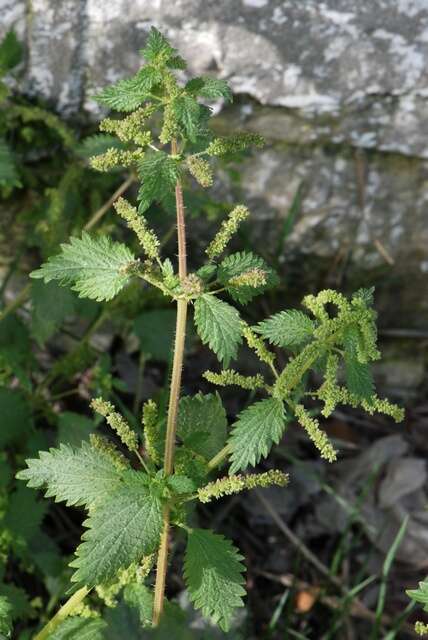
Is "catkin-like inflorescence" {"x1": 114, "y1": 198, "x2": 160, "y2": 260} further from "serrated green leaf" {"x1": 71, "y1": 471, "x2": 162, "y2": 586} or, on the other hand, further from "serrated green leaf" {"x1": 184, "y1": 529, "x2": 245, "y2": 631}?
"serrated green leaf" {"x1": 184, "y1": 529, "x2": 245, "y2": 631}

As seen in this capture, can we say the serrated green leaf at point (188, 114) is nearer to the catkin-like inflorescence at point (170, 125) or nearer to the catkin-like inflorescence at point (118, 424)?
the catkin-like inflorescence at point (170, 125)

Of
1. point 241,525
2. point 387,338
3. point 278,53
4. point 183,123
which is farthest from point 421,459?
point 183,123

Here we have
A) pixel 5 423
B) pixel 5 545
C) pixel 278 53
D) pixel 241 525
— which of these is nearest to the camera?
pixel 5 545

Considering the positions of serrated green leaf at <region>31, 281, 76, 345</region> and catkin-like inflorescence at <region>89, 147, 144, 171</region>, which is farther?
serrated green leaf at <region>31, 281, 76, 345</region>

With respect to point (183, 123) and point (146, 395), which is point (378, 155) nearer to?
point (146, 395)

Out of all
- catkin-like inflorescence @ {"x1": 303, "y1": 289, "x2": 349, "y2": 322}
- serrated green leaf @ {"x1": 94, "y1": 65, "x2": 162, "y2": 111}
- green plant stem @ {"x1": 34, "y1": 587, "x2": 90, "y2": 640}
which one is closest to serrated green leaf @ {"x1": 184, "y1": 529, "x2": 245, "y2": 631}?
green plant stem @ {"x1": 34, "y1": 587, "x2": 90, "y2": 640}

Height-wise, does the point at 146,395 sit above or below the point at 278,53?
below
